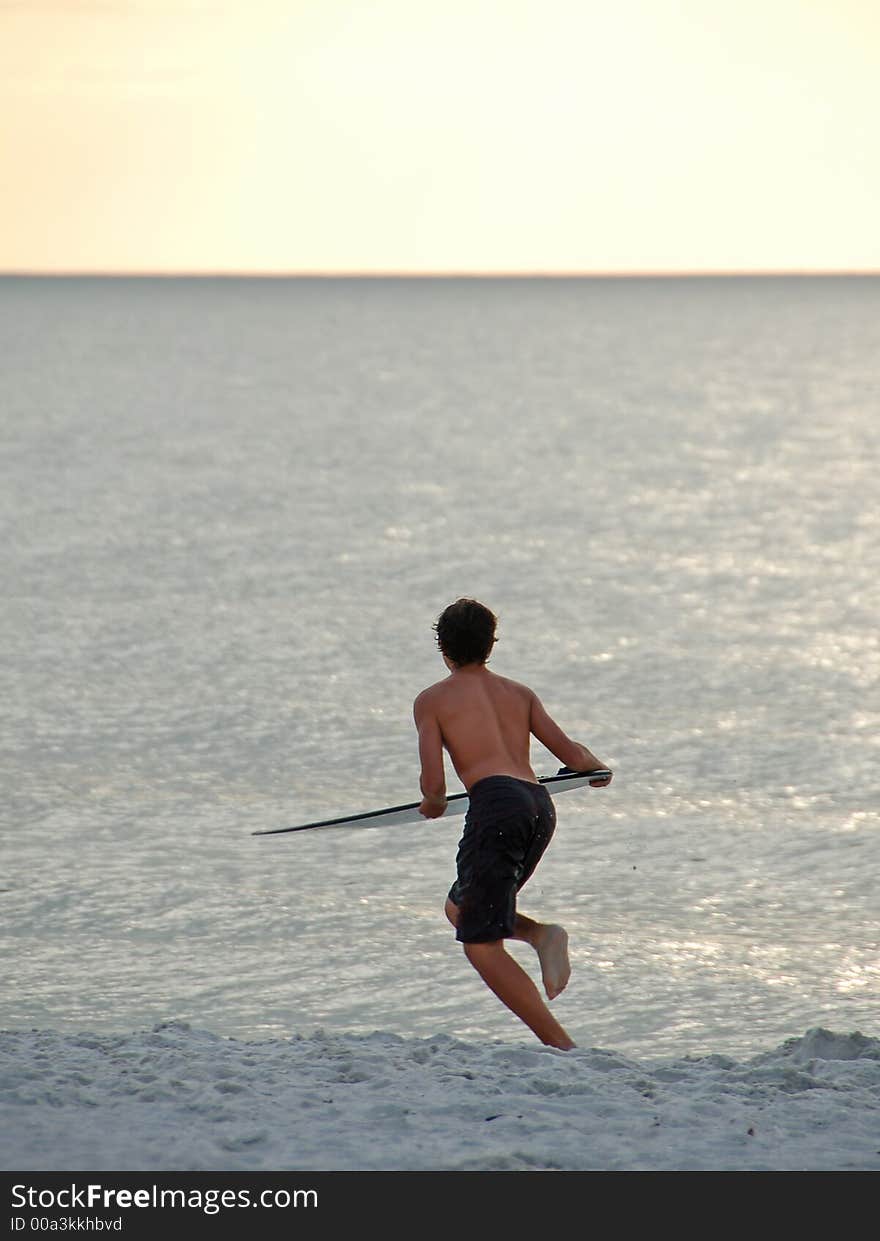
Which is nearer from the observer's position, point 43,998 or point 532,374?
point 43,998

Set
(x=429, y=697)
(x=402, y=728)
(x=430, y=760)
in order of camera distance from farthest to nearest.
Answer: (x=402, y=728)
(x=429, y=697)
(x=430, y=760)

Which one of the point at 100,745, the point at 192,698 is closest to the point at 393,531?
the point at 192,698

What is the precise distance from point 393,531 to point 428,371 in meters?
48.9

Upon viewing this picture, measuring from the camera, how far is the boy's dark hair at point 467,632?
586 cm

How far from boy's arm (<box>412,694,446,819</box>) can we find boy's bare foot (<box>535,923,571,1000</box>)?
547 mm

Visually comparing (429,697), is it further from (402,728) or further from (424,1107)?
(402,728)

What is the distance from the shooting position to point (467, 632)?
588 cm

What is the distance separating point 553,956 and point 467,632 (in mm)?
1079

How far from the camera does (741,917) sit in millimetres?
8711

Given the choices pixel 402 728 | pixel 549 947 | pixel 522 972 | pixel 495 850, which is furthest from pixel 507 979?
pixel 402 728

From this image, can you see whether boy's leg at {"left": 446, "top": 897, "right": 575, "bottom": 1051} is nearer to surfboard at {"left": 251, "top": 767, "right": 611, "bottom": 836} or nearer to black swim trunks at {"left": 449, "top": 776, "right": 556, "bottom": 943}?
black swim trunks at {"left": 449, "top": 776, "right": 556, "bottom": 943}

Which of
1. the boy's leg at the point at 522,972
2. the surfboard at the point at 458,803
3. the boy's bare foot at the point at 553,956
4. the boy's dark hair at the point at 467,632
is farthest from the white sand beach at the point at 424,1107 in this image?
the boy's dark hair at the point at 467,632

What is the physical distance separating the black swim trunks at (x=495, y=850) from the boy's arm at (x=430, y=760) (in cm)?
11
